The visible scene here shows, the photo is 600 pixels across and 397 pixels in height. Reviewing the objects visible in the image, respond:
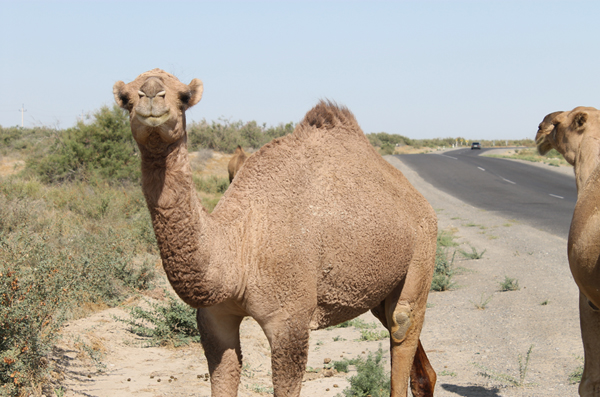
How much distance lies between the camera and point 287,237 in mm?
3451

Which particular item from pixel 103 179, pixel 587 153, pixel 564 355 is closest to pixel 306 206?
pixel 587 153

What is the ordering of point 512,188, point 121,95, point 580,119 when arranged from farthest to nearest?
point 512,188 → point 580,119 → point 121,95

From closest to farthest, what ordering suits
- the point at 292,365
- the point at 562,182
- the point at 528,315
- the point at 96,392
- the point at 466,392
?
the point at 292,365 → the point at 96,392 → the point at 466,392 → the point at 528,315 → the point at 562,182

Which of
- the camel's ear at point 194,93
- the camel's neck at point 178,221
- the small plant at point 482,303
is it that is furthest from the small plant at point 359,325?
the camel's ear at point 194,93

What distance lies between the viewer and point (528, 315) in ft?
26.4

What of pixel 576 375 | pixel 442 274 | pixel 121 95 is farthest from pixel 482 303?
pixel 121 95

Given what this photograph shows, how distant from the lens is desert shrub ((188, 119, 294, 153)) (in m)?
34.2

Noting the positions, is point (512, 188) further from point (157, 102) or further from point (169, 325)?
point (157, 102)

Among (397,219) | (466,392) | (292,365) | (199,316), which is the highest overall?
(397,219)

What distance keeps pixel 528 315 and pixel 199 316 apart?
5943mm

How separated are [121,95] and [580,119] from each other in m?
3.43

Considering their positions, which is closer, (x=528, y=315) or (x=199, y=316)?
(x=199, y=316)

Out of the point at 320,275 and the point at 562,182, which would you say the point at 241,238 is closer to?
the point at 320,275

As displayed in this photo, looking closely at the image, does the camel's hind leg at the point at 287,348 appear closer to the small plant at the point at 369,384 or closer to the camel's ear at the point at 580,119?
the small plant at the point at 369,384
